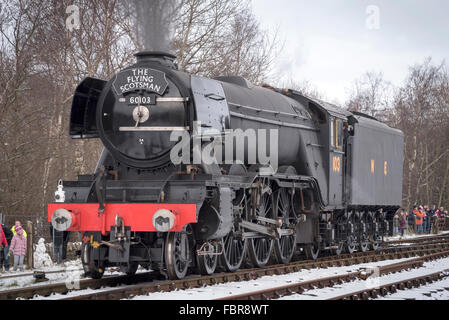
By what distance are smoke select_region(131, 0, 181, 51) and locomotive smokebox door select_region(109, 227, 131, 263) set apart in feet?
15.0

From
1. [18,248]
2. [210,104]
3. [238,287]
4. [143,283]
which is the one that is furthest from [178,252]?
[18,248]

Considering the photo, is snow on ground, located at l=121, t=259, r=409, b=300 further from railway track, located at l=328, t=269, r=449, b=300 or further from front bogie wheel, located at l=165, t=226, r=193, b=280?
railway track, located at l=328, t=269, r=449, b=300

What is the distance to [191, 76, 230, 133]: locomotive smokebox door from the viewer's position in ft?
36.4

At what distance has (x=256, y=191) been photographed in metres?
12.6

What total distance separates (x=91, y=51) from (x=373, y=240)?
10328 millimetres

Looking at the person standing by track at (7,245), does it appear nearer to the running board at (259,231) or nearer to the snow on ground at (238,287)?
the running board at (259,231)

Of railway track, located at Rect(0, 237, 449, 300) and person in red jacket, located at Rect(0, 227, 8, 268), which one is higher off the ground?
person in red jacket, located at Rect(0, 227, 8, 268)

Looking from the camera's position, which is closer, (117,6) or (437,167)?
(117,6)

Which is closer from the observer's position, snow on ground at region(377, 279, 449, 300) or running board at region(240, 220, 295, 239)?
snow on ground at region(377, 279, 449, 300)

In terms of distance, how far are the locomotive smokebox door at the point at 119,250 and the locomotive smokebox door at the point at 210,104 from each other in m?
2.24

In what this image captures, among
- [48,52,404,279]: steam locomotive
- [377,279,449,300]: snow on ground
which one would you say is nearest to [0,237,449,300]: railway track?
[48,52,404,279]: steam locomotive

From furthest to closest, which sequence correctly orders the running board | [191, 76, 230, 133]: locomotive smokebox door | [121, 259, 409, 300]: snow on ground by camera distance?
the running board, [191, 76, 230, 133]: locomotive smokebox door, [121, 259, 409, 300]: snow on ground
